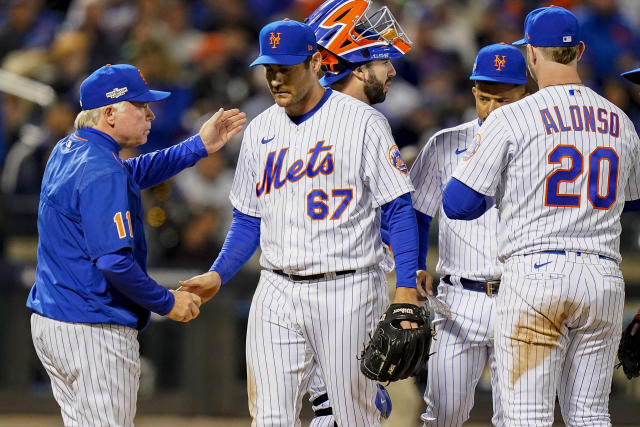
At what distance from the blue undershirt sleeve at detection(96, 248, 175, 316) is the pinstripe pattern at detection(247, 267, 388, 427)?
43cm

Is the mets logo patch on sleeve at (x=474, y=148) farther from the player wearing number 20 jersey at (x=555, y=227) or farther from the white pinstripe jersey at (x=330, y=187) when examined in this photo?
the white pinstripe jersey at (x=330, y=187)

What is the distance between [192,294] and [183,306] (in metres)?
0.11

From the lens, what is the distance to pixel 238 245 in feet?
14.9

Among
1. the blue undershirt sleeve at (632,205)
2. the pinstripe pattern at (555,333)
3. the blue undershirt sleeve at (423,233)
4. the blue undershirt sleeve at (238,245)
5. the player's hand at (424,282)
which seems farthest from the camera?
the blue undershirt sleeve at (423,233)

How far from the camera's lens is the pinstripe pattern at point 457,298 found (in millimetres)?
4773

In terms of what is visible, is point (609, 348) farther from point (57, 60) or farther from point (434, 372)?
point (57, 60)

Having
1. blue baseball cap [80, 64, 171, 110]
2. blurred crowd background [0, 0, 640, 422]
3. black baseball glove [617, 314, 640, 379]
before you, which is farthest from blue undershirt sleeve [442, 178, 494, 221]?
blurred crowd background [0, 0, 640, 422]

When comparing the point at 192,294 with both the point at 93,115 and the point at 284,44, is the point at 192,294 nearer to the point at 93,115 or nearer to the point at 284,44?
the point at 93,115

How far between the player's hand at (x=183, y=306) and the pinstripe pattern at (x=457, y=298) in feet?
3.94

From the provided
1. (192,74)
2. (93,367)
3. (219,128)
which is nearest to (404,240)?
(219,128)

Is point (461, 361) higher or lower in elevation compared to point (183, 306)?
lower

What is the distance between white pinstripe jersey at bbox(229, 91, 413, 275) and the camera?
13.6ft

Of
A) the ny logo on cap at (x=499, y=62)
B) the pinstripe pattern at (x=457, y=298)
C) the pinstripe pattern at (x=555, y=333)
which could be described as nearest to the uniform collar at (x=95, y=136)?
the pinstripe pattern at (x=457, y=298)

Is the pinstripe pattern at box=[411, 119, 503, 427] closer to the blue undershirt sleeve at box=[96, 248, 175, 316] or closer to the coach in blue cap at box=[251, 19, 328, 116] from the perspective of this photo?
the coach in blue cap at box=[251, 19, 328, 116]
